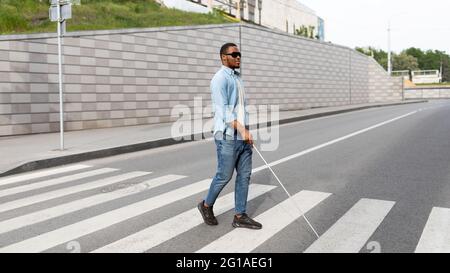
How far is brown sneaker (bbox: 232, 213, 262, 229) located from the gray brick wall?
10.1 metres

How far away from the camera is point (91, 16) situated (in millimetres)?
19812

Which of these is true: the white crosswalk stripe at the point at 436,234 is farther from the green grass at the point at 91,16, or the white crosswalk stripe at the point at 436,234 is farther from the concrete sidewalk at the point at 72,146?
the green grass at the point at 91,16

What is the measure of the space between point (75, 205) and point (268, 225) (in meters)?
2.57

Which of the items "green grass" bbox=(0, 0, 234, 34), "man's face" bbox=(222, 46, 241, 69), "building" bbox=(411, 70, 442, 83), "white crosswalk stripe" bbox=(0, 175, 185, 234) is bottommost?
"white crosswalk stripe" bbox=(0, 175, 185, 234)

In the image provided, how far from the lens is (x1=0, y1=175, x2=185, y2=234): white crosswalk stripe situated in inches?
184

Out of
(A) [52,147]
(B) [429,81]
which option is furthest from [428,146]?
(B) [429,81]

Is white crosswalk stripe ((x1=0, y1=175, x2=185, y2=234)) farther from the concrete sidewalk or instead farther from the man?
the concrete sidewalk

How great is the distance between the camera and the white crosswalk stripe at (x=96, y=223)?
3.96 metres

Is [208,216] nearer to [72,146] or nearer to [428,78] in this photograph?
[72,146]

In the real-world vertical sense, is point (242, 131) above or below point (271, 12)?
below

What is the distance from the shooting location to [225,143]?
4.34m

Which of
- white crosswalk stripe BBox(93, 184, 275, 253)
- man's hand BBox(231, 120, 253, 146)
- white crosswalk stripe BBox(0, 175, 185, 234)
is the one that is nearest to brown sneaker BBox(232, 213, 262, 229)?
white crosswalk stripe BBox(93, 184, 275, 253)

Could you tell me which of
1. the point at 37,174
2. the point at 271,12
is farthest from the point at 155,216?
the point at 271,12

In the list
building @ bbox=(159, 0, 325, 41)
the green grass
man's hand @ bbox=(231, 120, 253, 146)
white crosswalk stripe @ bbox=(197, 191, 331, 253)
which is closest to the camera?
white crosswalk stripe @ bbox=(197, 191, 331, 253)
